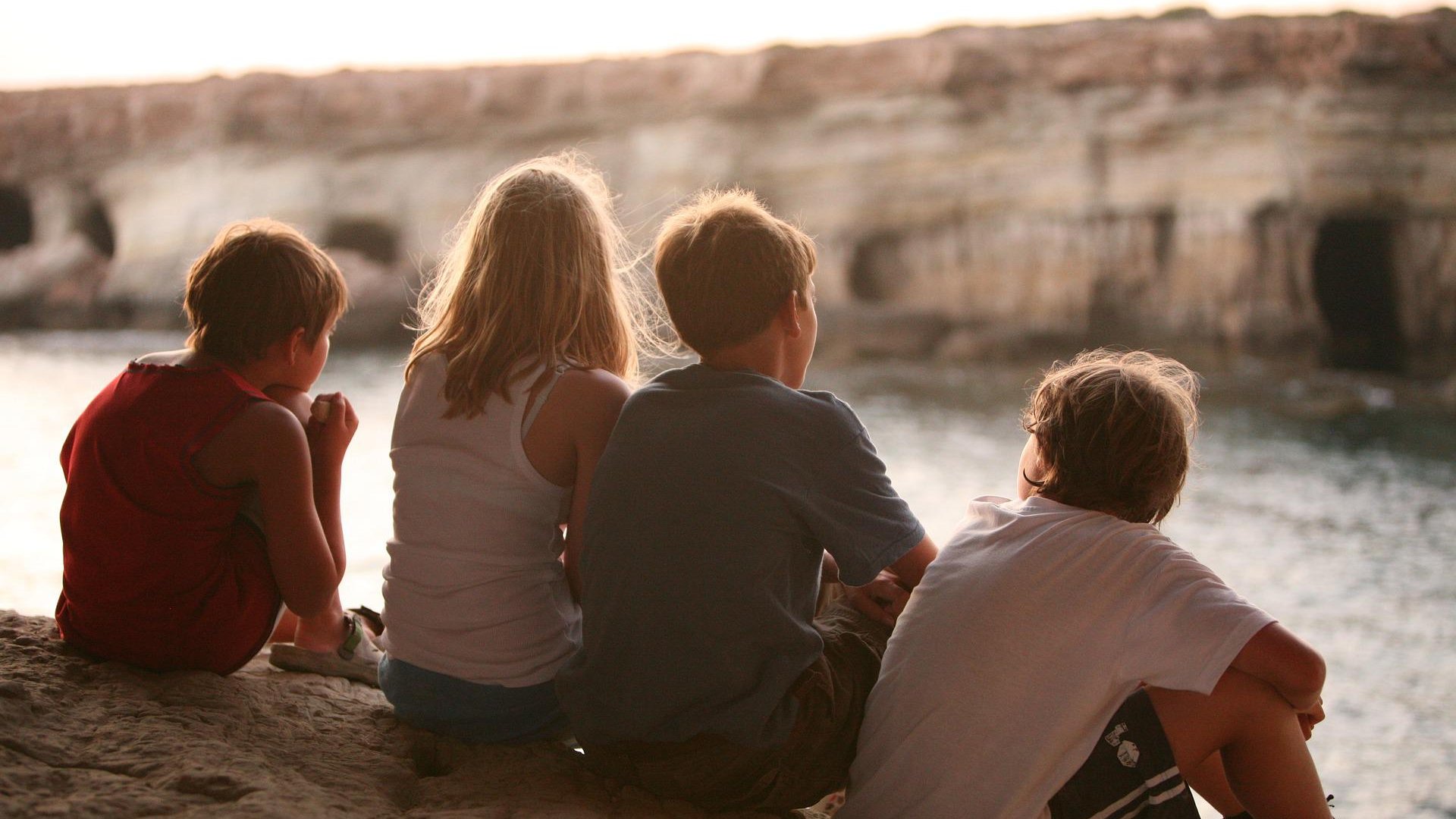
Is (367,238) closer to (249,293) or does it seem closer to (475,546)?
(249,293)

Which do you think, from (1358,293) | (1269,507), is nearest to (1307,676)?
(1269,507)

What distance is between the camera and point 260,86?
1271 cm

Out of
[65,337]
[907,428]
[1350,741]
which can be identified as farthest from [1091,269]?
[65,337]

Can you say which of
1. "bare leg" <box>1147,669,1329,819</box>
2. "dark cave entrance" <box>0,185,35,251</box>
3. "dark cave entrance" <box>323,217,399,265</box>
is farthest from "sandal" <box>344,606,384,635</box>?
"dark cave entrance" <box>0,185,35,251</box>

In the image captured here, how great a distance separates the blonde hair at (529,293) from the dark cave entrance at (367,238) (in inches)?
454

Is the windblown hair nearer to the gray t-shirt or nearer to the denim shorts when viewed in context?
the gray t-shirt

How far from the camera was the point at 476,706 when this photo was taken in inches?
64.1

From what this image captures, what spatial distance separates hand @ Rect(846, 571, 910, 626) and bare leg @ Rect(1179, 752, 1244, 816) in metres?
0.42

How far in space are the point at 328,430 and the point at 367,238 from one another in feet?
39.0

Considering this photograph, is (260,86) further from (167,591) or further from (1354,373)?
(167,591)

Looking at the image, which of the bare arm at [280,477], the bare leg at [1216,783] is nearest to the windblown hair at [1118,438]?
the bare leg at [1216,783]

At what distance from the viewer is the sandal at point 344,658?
6.32 feet

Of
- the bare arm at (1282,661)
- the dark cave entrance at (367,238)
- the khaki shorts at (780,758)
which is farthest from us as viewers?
the dark cave entrance at (367,238)

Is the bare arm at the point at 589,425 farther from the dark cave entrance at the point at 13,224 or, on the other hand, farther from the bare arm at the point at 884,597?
the dark cave entrance at the point at 13,224
